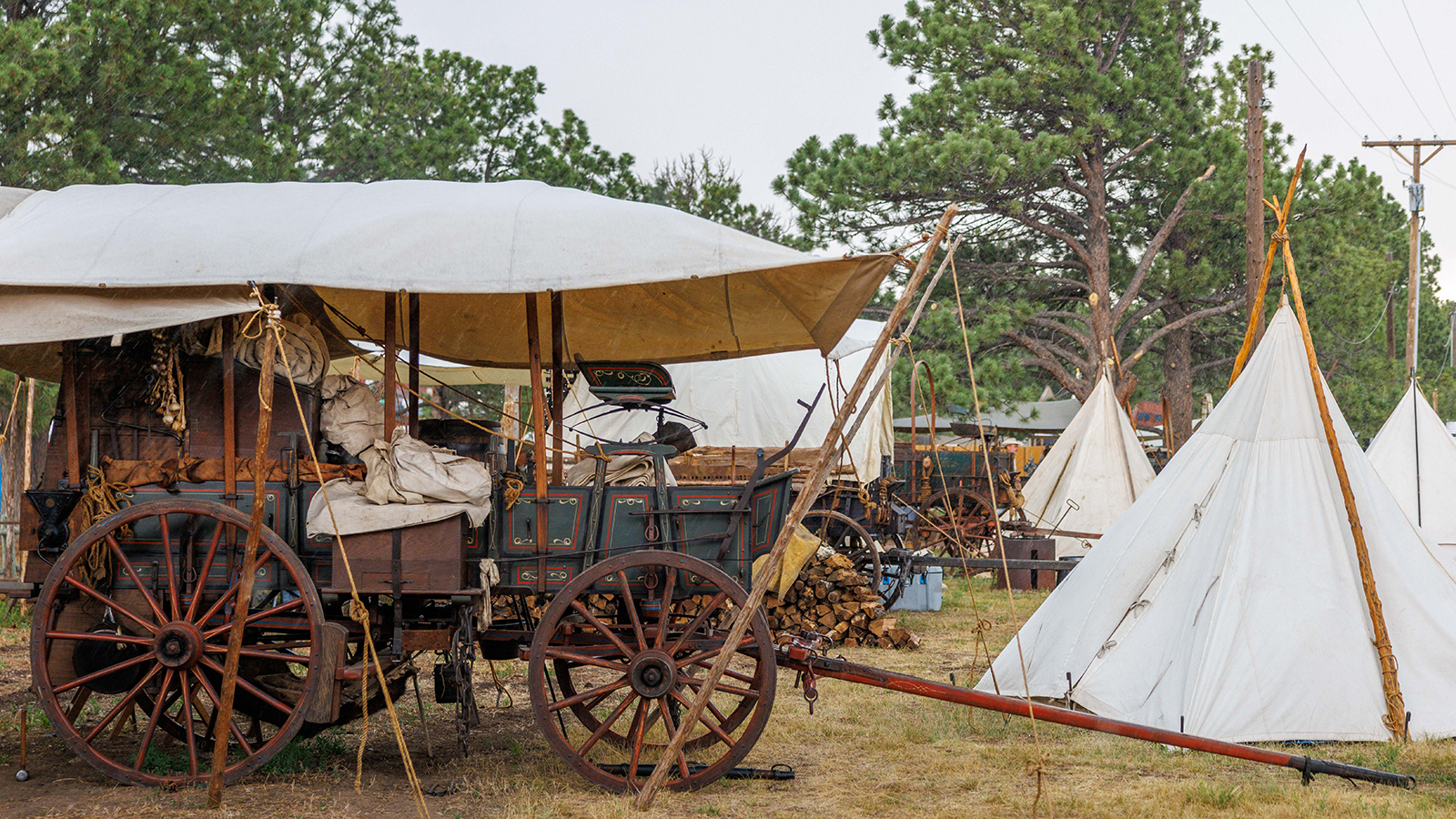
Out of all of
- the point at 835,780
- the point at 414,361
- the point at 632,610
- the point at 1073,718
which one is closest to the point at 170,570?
the point at 414,361

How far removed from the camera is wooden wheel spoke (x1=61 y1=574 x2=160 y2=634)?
468 cm

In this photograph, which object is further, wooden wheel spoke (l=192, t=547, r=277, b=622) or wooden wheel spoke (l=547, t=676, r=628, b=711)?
wooden wheel spoke (l=547, t=676, r=628, b=711)

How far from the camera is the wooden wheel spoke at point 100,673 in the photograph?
4.64m

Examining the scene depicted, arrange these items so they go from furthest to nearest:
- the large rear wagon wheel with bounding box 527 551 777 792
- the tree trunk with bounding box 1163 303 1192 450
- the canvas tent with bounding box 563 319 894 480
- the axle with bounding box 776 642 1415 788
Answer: the tree trunk with bounding box 1163 303 1192 450, the canvas tent with bounding box 563 319 894 480, the large rear wagon wheel with bounding box 527 551 777 792, the axle with bounding box 776 642 1415 788

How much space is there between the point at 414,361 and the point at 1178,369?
17.9m

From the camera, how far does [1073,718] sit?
4711mm

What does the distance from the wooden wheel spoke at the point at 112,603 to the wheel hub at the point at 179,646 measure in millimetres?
66

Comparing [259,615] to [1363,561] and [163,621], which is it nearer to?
[163,621]

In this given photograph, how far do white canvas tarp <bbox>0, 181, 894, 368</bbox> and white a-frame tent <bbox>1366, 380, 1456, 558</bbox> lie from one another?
10152 millimetres

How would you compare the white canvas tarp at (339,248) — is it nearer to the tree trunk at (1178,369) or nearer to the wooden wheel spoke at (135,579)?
the wooden wheel spoke at (135,579)

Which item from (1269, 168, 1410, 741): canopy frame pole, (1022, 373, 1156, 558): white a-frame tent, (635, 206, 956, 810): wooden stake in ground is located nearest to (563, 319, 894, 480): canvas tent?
(1022, 373, 1156, 558): white a-frame tent

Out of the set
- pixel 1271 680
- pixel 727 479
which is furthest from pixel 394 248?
pixel 727 479

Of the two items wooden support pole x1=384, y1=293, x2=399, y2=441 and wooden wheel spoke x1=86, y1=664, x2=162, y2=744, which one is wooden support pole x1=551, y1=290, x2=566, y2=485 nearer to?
wooden support pole x1=384, y1=293, x2=399, y2=441

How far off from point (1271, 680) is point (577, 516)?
3.58m
